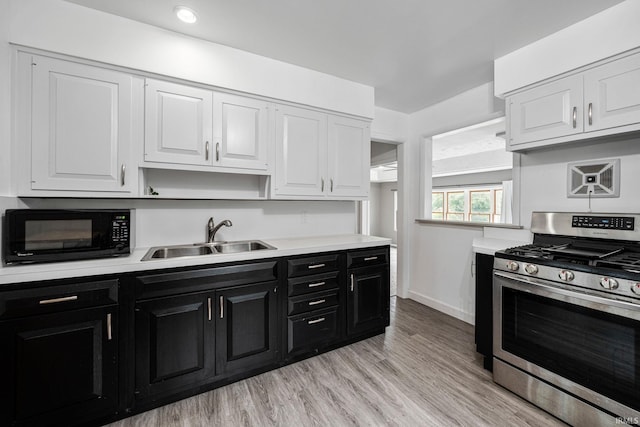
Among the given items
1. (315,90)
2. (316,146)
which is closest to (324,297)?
(316,146)

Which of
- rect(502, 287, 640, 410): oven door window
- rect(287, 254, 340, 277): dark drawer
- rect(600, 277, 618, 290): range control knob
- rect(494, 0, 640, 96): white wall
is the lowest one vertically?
rect(502, 287, 640, 410): oven door window

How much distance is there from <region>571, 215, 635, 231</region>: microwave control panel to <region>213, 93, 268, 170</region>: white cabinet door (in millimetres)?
2535

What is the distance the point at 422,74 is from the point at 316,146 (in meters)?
1.27

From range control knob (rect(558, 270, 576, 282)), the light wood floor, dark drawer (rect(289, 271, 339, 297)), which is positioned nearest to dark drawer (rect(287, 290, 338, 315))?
dark drawer (rect(289, 271, 339, 297))

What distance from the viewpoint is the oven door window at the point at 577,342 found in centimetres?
141

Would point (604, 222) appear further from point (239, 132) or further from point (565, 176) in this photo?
point (239, 132)

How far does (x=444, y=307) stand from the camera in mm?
3316

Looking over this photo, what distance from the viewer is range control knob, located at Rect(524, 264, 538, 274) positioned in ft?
5.73

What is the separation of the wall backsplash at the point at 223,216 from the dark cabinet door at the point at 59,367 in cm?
75

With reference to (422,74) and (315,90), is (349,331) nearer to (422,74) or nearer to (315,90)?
(315,90)

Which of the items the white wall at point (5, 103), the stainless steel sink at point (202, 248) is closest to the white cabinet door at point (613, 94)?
the stainless steel sink at point (202, 248)

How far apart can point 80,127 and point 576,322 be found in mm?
3293

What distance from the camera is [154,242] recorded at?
2.28 meters

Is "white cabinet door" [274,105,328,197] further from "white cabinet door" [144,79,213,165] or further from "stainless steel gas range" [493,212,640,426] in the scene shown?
"stainless steel gas range" [493,212,640,426]
